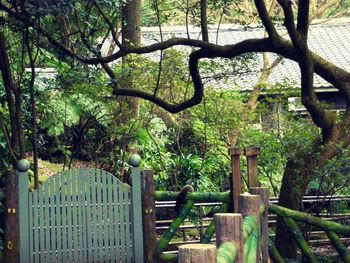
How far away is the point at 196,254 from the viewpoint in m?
1.98

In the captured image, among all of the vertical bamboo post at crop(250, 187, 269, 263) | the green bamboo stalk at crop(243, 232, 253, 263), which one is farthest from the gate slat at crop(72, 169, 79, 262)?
the green bamboo stalk at crop(243, 232, 253, 263)

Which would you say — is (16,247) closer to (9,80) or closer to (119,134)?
(9,80)

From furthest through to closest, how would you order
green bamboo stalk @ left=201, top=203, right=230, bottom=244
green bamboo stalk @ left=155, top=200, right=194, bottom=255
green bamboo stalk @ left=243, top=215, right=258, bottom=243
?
green bamboo stalk @ left=155, top=200, right=194, bottom=255 → green bamboo stalk @ left=201, top=203, right=230, bottom=244 → green bamboo stalk @ left=243, top=215, right=258, bottom=243

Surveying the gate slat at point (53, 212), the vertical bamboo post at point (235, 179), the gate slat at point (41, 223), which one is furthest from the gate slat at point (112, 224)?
the vertical bamboo post at point (235, 179)

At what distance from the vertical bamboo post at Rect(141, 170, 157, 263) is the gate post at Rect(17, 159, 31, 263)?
105 centimetres

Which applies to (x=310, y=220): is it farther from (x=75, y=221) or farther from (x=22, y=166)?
(x=22, y=166)

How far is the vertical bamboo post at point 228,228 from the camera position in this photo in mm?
2650

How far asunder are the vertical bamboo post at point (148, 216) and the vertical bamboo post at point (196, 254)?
433cm

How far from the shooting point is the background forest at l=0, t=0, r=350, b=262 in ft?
24.8

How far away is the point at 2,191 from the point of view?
242 inches

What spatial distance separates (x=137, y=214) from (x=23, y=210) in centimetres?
103

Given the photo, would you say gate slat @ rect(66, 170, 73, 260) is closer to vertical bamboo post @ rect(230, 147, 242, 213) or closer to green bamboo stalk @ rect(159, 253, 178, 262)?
green bamboo stalk @ rect(159, 253, 178, 262)

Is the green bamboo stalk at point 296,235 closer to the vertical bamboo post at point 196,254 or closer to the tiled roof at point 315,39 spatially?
the vertical bamboo post at point 196,254

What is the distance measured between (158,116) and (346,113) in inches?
195
